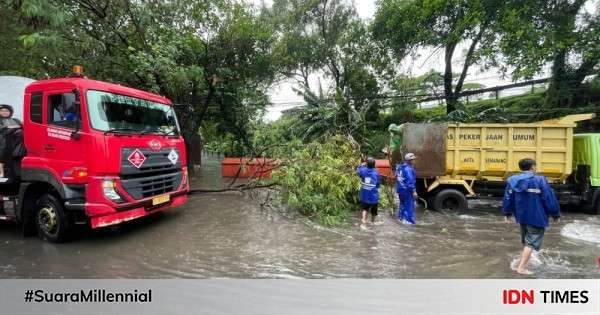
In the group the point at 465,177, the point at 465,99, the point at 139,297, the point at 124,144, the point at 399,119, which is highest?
the point at 465,99

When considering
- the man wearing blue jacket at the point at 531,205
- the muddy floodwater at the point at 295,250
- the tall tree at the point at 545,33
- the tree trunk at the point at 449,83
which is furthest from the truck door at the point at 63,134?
the tree trunk at the point at 449,83

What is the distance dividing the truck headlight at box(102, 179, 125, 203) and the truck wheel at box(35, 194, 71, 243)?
0.94 meters

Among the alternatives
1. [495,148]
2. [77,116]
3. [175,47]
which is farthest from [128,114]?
[495,148]

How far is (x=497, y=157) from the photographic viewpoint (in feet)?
24.2

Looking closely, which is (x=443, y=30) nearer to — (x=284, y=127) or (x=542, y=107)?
(x=542, y=107)

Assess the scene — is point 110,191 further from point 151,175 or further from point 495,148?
point 495,148

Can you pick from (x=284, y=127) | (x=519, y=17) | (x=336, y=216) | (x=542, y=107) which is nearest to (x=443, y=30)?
(x=519, y=17)

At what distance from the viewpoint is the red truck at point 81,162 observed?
4.77m

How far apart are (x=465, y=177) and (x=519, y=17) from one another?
305 inches

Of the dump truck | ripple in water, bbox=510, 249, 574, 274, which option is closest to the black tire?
the dump truck

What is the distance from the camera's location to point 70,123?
488 cm

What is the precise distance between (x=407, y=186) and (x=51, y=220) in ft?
20.9

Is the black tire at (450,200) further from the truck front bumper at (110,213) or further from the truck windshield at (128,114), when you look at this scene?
the truck front bumper at (110,213)

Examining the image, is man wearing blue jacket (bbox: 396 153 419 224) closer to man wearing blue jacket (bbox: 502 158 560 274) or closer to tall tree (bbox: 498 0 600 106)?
man wearing blue jacket (bbox: 502 158 560 274)
